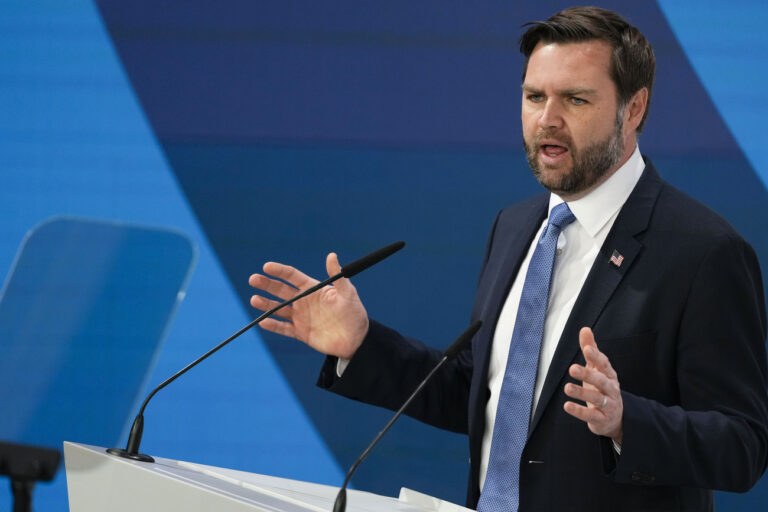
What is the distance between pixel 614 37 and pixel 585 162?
0.28m

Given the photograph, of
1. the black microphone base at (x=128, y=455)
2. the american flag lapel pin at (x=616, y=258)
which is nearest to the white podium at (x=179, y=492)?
the black microphone base at (x=128, y=455)

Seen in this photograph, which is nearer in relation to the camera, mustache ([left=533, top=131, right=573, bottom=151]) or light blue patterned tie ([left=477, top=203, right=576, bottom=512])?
→ light blue patterned tie ([left=477, top=203, right=576, bottom=512])

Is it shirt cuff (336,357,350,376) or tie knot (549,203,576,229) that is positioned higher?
tie knot (549,203,576,229)

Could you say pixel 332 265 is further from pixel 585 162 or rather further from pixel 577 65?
pixel 577 65

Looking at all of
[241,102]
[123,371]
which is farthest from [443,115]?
[123,371]

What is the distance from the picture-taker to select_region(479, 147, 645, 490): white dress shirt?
1.79 m

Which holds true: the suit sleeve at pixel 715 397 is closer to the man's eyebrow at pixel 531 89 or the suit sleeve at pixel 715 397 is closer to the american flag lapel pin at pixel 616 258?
the american flag lapel pin at pixel 616 258

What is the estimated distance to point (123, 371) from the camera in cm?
281

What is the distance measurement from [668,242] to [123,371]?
71.1 inches

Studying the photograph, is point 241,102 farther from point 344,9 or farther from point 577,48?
point 577,48

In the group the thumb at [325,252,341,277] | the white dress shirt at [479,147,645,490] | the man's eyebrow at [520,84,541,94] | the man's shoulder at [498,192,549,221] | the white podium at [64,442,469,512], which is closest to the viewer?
the white podium at [64,442,469,512]

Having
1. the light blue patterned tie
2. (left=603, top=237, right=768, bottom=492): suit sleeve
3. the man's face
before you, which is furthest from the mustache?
(left=603, top=237, right=768, bottom=492): suit sleeve

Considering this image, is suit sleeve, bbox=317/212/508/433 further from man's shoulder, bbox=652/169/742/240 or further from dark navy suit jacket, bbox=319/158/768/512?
man's shoulder, bbox=652/169/742/240

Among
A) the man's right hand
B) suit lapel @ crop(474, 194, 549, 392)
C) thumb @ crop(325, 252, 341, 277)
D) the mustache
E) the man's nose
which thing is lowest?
the man's right hand
